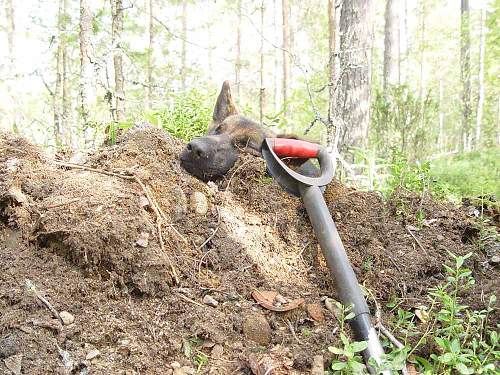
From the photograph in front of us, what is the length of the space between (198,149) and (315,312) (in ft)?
4.26

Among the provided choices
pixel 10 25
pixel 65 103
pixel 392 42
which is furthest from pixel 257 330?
pixel 10 25

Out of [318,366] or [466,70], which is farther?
[466,70]

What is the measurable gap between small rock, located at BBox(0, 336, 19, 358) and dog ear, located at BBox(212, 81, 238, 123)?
9.51 feet

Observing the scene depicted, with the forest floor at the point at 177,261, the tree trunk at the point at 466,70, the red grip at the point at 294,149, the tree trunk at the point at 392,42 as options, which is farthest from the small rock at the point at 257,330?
the tree trunk at the point at 466,70

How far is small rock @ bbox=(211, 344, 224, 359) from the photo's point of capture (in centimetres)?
184

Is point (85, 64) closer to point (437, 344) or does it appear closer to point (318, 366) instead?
point (318, 366)

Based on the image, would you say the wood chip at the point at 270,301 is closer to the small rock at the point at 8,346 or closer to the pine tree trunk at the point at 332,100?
the small rock at the point at 8,346

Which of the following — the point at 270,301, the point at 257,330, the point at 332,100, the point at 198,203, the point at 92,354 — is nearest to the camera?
the point at 92,354

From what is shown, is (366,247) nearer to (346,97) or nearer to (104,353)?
(104,353)

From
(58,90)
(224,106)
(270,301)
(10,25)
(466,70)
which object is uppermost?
(10,25)

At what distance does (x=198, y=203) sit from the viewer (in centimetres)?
262

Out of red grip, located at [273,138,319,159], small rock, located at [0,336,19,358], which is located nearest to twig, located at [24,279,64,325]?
small rock, located at [0,336,19,358]

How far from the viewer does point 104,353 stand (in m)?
1.68

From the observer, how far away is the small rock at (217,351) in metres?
1.84
